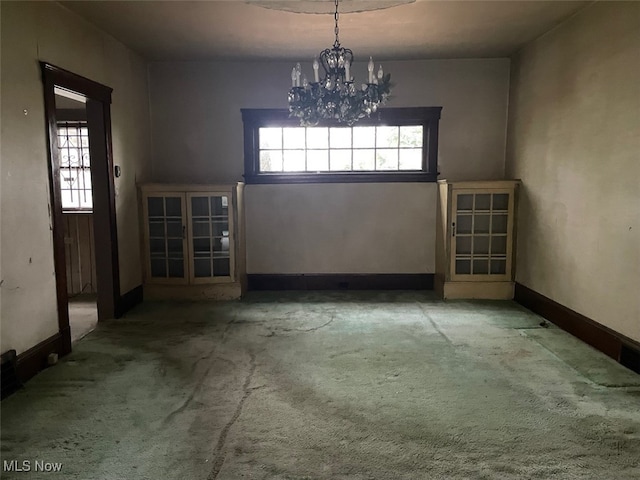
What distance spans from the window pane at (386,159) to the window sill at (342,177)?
5.0 inches

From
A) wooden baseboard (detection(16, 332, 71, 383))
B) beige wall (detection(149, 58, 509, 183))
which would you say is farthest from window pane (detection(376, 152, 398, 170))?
wooden baseboard (detection(16, 332, 71, 383))

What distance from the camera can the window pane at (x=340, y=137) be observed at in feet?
18.2

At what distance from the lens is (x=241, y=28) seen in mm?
4176

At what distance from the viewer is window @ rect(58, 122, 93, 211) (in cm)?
552

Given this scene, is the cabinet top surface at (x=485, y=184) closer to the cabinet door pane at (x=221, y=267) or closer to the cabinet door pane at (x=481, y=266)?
the cabinet door pane at (x=481, y=266)

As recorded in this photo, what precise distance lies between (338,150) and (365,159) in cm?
36

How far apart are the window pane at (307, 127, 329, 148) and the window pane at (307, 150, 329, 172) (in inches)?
2.9

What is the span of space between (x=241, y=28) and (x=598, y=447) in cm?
418

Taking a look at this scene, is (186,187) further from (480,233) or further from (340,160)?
(480,233)

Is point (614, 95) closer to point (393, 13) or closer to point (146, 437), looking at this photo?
point (393, 13)

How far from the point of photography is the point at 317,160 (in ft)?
18.5

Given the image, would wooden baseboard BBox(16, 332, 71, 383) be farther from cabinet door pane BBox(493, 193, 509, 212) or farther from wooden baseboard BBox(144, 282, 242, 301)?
cabinet door pane BBox(493, 193, 509, 212)

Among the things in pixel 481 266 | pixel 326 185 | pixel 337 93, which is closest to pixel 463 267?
pixel 481 266

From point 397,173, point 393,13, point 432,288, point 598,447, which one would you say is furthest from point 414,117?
point 598,447
